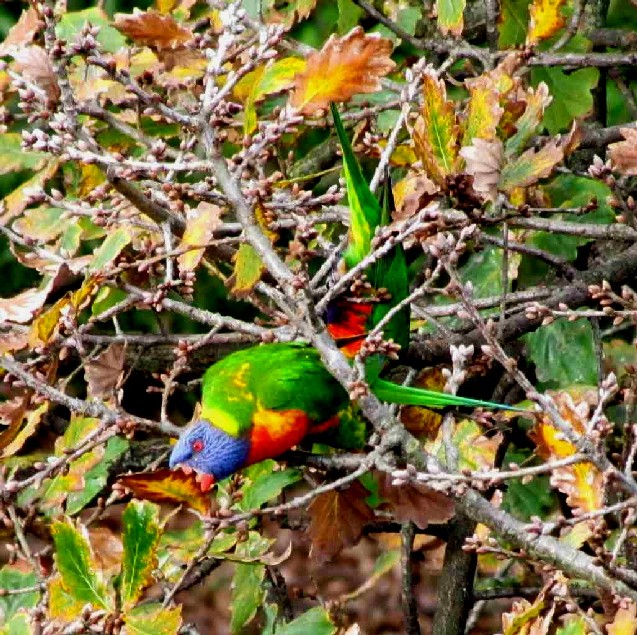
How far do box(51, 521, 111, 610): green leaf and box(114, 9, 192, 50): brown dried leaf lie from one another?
0.74 metres

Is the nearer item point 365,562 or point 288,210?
point 288,210

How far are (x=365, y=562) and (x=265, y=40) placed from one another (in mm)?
3670

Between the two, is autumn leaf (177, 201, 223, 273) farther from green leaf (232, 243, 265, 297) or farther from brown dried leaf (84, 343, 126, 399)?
brown dried leaf (84, 343, 126, 399)

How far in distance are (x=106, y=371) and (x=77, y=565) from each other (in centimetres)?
35

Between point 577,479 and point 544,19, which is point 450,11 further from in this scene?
point 577,479

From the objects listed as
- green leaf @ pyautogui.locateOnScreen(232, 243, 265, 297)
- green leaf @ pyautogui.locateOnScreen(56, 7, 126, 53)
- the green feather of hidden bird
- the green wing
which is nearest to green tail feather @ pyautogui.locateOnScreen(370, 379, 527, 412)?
the green feather of hidden bird

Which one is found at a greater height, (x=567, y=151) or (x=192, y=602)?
(x=567, y=151)

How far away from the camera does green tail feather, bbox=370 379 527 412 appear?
4.62 feet

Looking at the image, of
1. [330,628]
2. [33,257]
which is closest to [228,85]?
[33,257]

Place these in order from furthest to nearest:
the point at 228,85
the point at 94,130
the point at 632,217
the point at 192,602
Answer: the point at 192,602 → the point at 94,130 → the point at 632,217 → the point at 228,85

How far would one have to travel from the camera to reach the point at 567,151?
1.54 m

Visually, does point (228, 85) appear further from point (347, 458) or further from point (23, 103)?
point (347, 458)

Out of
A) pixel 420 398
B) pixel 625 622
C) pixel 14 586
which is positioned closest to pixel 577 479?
pixel 625 622

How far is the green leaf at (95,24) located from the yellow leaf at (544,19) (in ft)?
2.49
